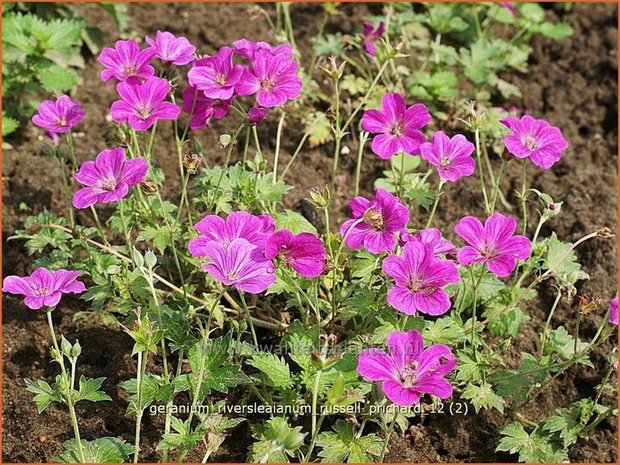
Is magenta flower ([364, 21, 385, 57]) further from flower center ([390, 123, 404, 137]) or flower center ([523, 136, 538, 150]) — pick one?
flower center ([523, 136, 538, 150])

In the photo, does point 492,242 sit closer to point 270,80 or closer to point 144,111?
point 270,80

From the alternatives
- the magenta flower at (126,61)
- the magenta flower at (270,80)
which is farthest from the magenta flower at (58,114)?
the magenta flower at (270,80)

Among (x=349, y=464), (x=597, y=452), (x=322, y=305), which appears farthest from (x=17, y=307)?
(x=597, y=452)

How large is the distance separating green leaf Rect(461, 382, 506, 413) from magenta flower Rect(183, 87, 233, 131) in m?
1.04

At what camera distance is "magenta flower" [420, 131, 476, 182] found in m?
2.54

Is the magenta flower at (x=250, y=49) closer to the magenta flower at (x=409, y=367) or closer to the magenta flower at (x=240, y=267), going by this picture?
the magenta flower at (x=240, y=267)

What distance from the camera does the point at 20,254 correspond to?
3.35 meters

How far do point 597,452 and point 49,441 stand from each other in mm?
1607

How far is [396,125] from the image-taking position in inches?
107

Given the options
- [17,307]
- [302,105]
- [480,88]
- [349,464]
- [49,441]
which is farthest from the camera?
[480,88]

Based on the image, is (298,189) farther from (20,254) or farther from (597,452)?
(597,452)

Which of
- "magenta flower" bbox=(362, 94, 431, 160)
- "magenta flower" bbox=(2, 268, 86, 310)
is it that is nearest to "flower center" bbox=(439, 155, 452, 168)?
"magenta flower" bbox=(362, 94, 431, 160)

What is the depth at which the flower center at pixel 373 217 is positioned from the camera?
2.33 m

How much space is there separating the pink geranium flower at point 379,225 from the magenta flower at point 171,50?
72 cm
